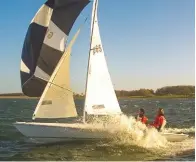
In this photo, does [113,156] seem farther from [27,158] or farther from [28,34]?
[28,34]

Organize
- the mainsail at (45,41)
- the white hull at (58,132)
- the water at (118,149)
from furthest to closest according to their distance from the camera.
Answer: the mainsail at (45,41)
the white hull at (58,132)
the water at (118,149)

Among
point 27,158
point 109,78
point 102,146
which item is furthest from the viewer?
point 109,78

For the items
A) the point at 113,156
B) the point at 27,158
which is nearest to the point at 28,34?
the point at 27,158

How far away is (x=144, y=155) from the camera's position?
681 inches

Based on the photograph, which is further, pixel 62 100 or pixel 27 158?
pixel 62 100

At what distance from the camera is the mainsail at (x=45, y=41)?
64.4 feet

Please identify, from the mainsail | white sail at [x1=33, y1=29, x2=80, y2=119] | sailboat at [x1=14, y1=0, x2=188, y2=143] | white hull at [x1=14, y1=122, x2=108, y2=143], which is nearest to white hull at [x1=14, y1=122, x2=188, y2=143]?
white hull at [x1=14, y1=122, x2=108, y2=143]

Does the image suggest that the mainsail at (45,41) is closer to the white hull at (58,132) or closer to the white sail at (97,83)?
the white sail at (97,83)

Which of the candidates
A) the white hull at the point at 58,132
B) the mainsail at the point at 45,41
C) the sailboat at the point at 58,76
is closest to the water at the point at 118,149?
the white hull at the point at 58,132

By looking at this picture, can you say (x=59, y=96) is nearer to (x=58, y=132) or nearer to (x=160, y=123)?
(x=58, y=132)

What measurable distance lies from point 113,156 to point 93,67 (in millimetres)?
5283

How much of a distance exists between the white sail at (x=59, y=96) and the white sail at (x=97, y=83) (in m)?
1.04

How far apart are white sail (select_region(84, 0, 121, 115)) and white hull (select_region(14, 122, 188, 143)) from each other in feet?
3.93

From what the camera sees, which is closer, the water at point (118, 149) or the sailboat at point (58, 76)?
the water at point (118, 149)
